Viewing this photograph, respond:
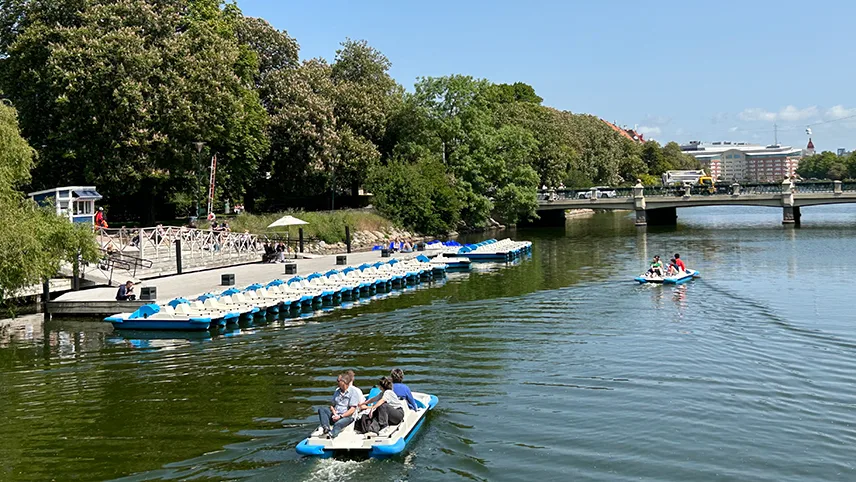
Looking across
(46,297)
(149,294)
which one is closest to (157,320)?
(149,294)

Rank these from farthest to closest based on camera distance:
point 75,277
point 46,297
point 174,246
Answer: point 174,246 → point 75,277 → point 46,297

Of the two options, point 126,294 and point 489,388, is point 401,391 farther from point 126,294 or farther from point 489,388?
point 126,294

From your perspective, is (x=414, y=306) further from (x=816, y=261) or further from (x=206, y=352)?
(x=816, y=261)

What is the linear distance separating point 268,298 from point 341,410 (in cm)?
1819

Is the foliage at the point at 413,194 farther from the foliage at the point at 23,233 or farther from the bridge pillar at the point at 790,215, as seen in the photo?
the foliage at the point at 23,233

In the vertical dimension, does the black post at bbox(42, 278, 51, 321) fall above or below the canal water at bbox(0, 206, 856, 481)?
above

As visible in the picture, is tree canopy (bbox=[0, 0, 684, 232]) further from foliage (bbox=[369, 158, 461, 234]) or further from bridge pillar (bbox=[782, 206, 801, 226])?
bridge pillar (bbox=[782, 206, 801, 226])

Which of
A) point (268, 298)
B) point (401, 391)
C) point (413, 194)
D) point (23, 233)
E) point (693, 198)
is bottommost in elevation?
point (401, 391)

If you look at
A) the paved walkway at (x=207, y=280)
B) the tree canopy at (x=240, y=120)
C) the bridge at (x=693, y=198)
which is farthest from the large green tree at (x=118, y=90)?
the bridge at (x=693, y=198)

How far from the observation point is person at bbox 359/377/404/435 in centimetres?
1517

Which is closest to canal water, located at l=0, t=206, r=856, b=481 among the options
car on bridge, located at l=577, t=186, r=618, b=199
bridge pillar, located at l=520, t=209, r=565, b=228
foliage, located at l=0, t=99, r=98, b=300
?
foliage, located at l=0, t=99, r=98, b=300

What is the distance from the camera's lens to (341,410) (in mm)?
15438

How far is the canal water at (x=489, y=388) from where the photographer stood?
14.8 meters

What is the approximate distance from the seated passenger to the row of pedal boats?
46.6 ft
